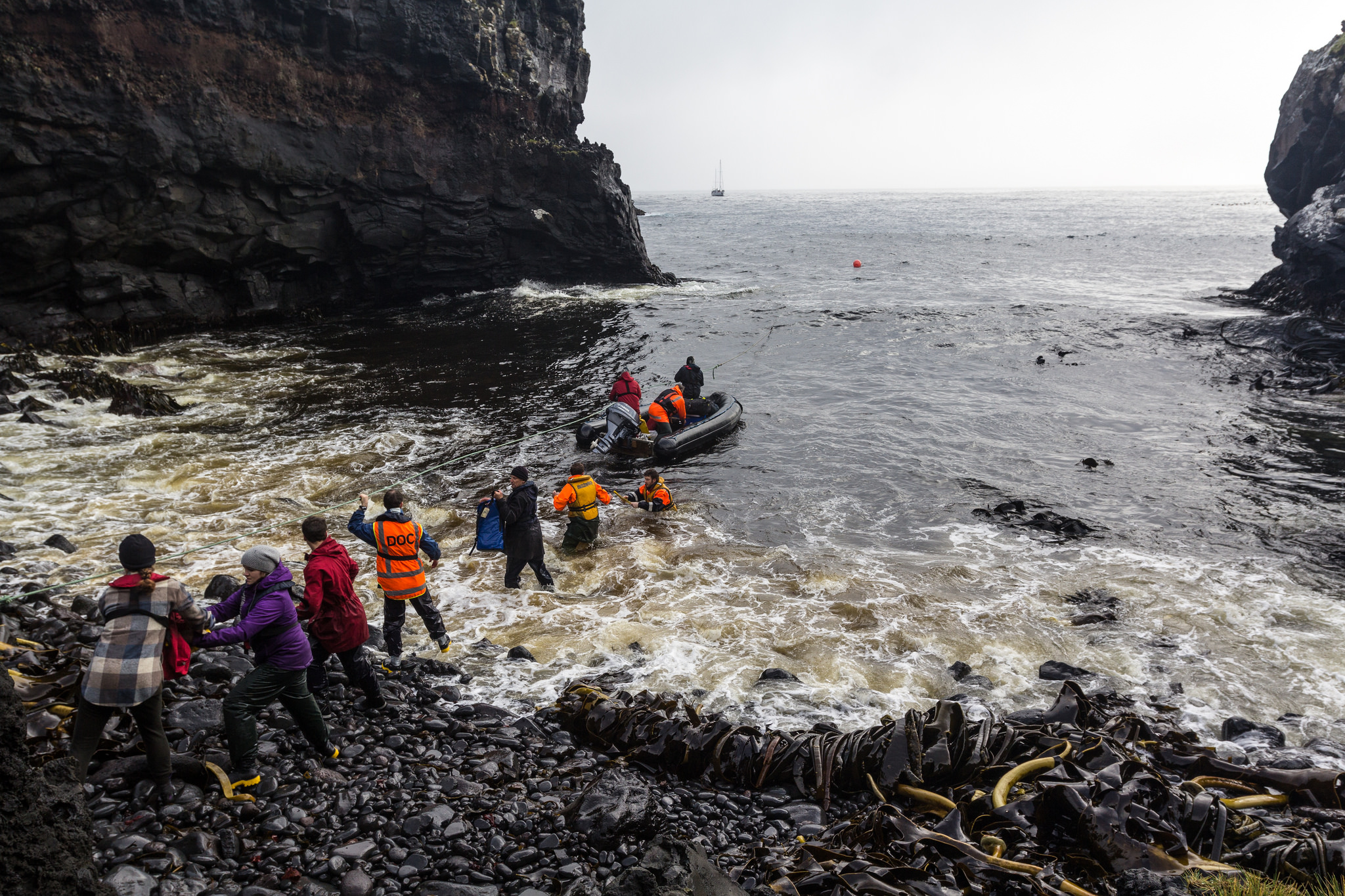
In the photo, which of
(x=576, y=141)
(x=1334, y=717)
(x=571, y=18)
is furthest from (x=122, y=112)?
(x=1334, y=717)

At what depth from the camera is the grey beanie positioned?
4.69m

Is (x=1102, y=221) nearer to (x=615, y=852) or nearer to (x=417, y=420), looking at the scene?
(x=417, y=420)

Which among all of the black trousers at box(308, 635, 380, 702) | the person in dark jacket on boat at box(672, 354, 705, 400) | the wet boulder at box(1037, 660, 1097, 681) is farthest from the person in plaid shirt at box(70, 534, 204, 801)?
the person in dark jacket on boat at box(672, 354, 705, 400)

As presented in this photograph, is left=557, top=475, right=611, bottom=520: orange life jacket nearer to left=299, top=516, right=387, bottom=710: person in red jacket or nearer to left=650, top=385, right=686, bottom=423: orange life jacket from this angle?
left=299, top=516, right=387, bottom=710: person in red jacket

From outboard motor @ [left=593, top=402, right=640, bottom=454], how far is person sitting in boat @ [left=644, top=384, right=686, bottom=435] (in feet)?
1.33

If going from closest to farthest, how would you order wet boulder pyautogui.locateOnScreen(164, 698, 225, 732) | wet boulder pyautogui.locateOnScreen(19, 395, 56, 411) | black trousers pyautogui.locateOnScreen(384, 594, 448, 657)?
wet boulder pyautogui.locateOnScreen(164, 698, 225, 732) < black trousers pyautogui.locateOnScreen(384, 594, 448, 657) < wet boulder pyautogui.locateOnScreen(19, 395, 56, 411)

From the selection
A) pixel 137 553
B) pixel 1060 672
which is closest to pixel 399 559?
pixel 137 553

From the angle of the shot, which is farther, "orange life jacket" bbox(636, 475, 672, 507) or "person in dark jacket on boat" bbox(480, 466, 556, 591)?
"orange life jacket" bbox(636, 475, 672, 507)

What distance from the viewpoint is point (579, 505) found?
10.2 meters

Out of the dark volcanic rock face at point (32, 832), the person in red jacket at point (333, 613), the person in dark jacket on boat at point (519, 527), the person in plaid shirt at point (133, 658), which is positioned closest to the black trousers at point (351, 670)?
the person in red jacket at point (333, 613)

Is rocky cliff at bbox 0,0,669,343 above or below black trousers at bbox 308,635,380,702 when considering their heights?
above

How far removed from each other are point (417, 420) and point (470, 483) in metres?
4.40

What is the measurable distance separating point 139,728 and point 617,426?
10.8 meters

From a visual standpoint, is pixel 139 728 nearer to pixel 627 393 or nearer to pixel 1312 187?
pixel 627 393
